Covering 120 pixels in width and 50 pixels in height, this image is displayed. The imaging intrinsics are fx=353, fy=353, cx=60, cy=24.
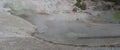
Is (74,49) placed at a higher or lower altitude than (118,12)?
higher

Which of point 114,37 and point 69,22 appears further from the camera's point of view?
point 69,22

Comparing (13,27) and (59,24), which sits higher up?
(13,27)

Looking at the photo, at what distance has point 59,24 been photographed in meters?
12.3

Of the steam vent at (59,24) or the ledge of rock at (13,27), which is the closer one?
the steam vent at (59,24)

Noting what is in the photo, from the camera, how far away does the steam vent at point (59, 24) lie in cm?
857

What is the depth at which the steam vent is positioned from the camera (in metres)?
8.57

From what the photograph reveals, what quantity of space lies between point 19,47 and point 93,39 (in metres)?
2.25

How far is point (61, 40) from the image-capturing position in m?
9.31

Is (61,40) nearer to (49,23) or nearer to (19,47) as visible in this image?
(19,47)

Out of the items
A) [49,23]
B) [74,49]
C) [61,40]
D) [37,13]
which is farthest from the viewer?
[37,13]

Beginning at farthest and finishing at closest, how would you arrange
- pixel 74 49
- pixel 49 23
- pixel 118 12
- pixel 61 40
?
1. pixel 118 12
2. pixel 49 23
3. pixel 61 40
4. pixel 74 49

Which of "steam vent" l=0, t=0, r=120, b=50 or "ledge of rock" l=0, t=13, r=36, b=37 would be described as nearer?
"steam vent" l=0, t=0, r=120, b=50

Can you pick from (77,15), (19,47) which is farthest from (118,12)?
(19,47)

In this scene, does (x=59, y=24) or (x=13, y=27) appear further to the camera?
(x=59, y=24)
